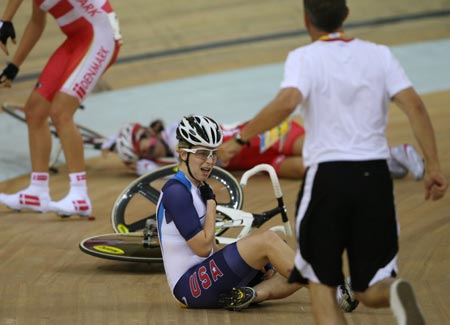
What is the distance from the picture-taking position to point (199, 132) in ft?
16.8

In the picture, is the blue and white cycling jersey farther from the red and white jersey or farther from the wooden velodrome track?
the red and white jersey

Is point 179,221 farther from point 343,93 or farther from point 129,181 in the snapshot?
point 129,181

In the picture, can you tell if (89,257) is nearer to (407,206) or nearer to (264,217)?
(264,217)

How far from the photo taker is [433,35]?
45.6 feet

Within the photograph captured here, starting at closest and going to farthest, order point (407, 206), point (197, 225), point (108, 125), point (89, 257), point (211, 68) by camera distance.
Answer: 1. point (197, 225)
2. point (89, 257)
3. point (407, 206)
4. point (108, 125)
5. point (211, 68)

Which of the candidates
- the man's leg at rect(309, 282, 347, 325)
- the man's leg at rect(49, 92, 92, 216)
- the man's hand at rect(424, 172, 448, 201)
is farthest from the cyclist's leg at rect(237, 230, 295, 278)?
the man's leg at rect(49, 92, 92, 216)

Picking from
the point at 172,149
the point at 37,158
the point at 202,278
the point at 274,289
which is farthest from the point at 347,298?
the point at 172,149

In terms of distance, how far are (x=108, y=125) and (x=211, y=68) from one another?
103 inches

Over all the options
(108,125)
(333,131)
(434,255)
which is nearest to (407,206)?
(434,255)

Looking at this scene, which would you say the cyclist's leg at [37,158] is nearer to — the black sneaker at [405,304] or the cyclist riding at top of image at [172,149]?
the cyclist riding at top of image at [172,149]

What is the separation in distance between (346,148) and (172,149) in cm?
455

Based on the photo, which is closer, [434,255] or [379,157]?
[379,157]

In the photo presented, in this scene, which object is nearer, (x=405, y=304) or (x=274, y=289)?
(x=405, y=304)

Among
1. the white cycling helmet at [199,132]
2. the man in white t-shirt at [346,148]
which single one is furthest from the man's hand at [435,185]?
the white cycling helmet at [199,132]
